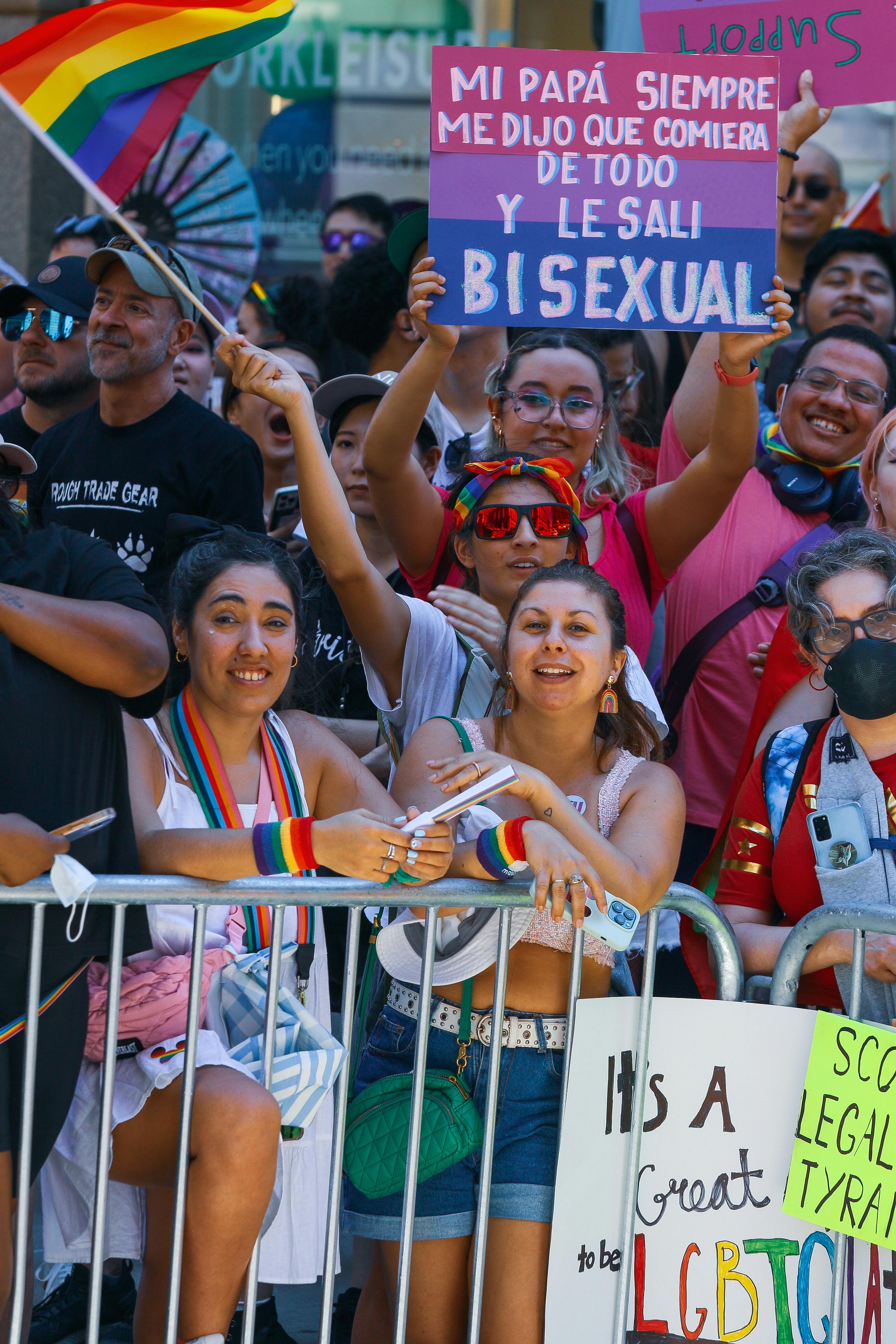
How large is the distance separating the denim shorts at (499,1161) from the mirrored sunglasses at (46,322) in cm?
268

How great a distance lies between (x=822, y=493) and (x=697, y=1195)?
6.97ft

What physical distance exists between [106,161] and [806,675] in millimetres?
1966

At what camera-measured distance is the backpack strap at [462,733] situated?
3.25m

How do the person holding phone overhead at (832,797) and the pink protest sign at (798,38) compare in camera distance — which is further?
the pink protest sign at (798,38)

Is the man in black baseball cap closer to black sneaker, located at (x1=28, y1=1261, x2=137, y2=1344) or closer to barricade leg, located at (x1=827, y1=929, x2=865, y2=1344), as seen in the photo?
black sneaker, located at (x1=28, y1=1261, x2=137, y2=1344)

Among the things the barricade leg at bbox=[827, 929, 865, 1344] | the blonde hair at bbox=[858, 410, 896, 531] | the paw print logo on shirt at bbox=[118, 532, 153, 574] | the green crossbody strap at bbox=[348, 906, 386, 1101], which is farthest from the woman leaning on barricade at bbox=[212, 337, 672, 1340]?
the blonde hair at bbox=[858, 410, 896, 531]

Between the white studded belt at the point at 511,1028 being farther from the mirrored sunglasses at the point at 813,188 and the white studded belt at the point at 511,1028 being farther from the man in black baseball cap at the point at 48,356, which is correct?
the mirrored sunglasses at the point at 813,188

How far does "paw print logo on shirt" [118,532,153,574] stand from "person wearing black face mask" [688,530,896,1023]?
→ 1698mm

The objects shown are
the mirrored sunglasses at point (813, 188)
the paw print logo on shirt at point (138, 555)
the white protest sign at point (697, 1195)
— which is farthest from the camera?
the mirrored sunglasses at point (813, 188)

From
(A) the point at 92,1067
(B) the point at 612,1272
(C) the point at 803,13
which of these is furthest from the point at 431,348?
(B) the point at 612,1272

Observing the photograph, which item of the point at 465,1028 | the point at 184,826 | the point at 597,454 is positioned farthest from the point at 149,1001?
the point at 597,454

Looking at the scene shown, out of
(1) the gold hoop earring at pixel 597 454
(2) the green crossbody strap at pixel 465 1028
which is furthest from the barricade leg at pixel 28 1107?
(1) the gold hoop earring at pixel 597 454

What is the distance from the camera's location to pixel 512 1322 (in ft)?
9.70

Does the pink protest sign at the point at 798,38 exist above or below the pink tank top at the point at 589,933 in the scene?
above
